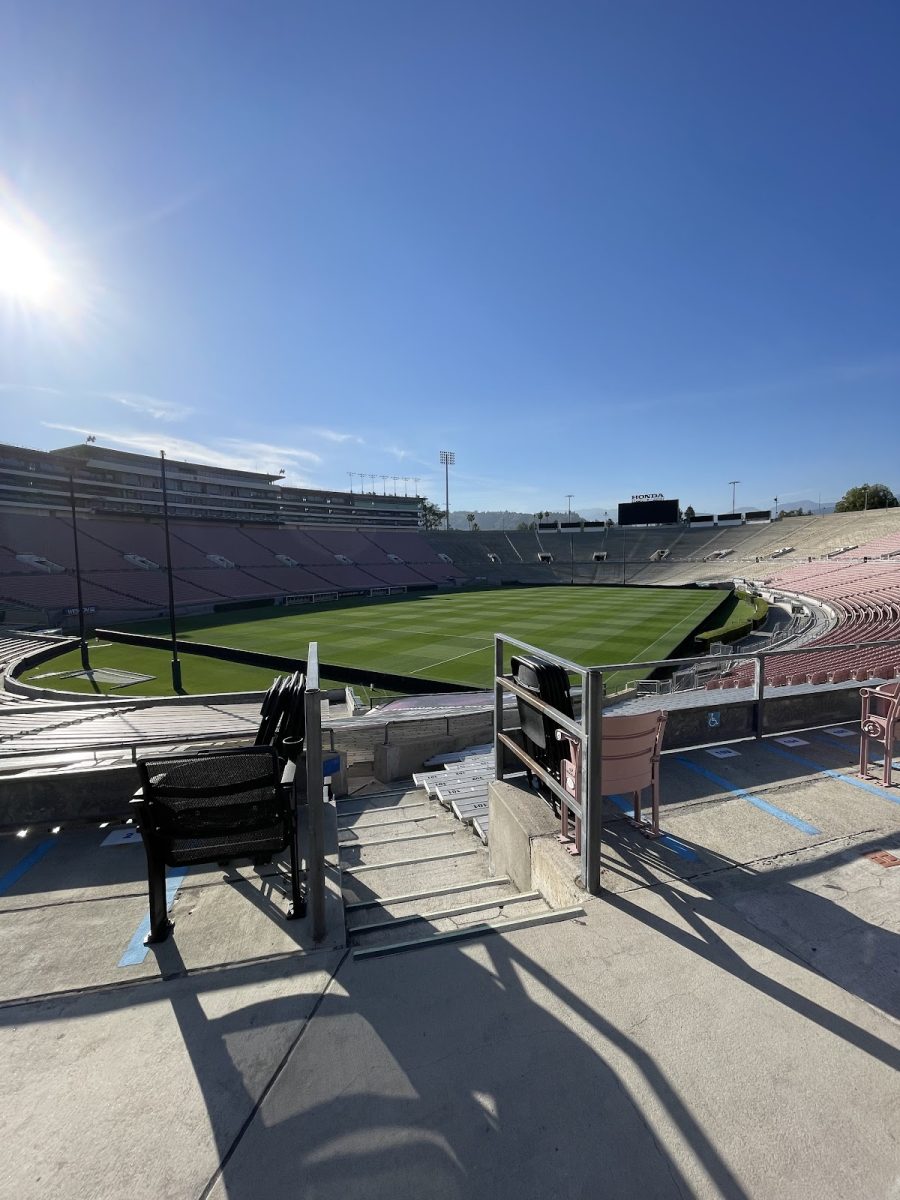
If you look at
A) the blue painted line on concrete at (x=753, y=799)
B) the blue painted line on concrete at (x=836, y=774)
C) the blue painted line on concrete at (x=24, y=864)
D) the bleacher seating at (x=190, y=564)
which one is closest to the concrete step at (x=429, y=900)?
the blue painted line on concrete at (x=753, y=799)

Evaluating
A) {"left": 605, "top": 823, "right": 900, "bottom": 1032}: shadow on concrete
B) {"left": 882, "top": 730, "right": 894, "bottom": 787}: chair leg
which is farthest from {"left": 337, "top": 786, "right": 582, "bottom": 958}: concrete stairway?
{"left": 882, "top": 730, "right": 894, "bottom": 787}: chair leg

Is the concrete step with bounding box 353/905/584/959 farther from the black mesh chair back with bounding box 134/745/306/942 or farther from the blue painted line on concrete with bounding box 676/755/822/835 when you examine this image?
the blue painted line on concrete with bounding box 676/755/822/835

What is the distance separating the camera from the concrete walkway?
169 centimetres

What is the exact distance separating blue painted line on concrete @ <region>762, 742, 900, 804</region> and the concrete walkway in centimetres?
116

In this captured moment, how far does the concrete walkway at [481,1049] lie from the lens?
169 cm

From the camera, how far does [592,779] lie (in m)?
3.17

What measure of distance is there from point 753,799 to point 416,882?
2.80m

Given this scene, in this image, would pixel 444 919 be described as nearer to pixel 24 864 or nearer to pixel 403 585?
pixel 24 864

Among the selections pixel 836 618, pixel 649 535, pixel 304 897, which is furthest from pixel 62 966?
pixel 649 535

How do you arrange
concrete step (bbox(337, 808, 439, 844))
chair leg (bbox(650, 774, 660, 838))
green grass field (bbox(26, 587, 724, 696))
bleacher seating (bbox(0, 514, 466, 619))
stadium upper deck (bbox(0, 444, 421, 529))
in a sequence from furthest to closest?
stadium upper deck (bbox(0, 444, 421, 529)) < bleacher seating (bbox(0, 514, 466, 619)) < green grass field (bbox(26, 587, 724, 696)) < concrete step (bbox(337, 808, 439, 844)) < chair leg (bbox(650, 774, 660, 838))

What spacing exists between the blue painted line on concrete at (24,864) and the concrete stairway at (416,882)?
2195mm

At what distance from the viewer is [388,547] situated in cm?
6838

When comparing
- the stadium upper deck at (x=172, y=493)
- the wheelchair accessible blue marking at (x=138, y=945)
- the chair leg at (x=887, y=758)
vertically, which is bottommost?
the wheelchair accessible blue marking at (x=138, y=945)

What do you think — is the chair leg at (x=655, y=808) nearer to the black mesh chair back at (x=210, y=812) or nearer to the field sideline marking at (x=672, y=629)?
the black mesh chair back at (x=210, y=812)
